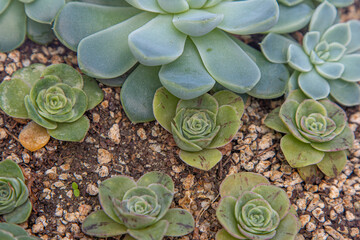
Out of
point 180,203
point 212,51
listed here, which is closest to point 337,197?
point 180,203

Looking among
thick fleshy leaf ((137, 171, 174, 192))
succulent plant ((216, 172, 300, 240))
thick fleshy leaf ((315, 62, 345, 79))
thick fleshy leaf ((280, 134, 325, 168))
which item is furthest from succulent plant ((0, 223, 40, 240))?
thick fleshy leaf ((315, 62, 345, 79))

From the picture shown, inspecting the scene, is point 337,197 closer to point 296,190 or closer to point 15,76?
point 296,190

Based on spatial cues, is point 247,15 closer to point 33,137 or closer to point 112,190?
point 112,190

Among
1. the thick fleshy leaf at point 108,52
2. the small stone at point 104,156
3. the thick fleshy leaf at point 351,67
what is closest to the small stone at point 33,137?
the small stone at point 104,156

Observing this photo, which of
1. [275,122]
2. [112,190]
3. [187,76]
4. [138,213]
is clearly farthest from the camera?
[275,122]

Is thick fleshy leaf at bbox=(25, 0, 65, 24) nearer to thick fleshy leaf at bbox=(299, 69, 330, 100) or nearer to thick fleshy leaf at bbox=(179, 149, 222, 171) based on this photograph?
thick fleshy leaf at bbox=(179, 149, 222, 171)

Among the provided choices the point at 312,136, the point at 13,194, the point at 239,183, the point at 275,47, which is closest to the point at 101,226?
the point at 13,194

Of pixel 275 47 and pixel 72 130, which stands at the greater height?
pixel 275 47
